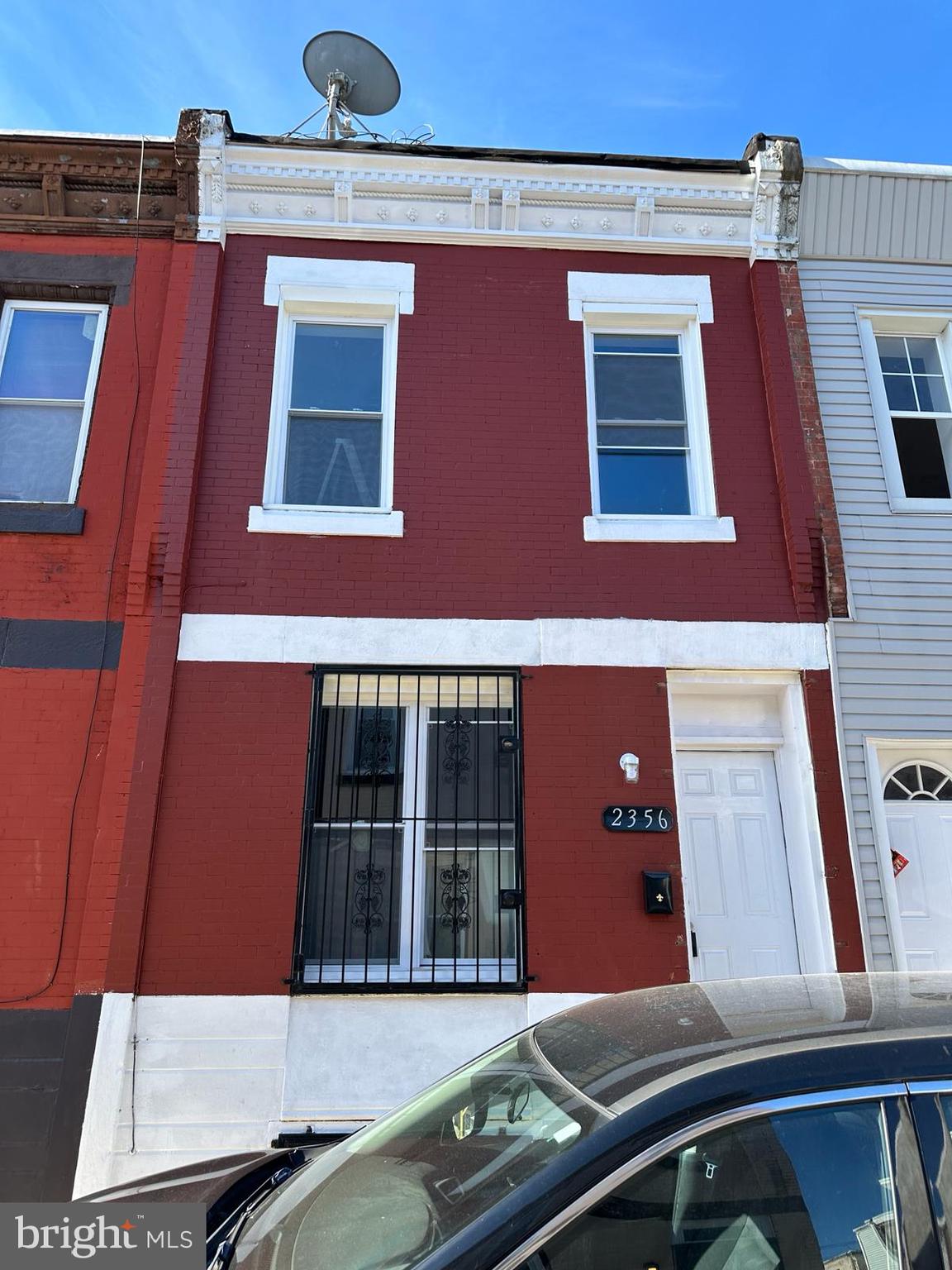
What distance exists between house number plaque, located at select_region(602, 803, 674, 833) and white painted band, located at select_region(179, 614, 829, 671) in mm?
1043

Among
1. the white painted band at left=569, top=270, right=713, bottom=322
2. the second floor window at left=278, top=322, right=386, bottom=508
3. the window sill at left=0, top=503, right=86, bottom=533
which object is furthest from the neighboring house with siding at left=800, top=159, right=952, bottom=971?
the window sill at left=0, top=503, right=86, bottom=533

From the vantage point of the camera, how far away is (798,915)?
6129 millimetres

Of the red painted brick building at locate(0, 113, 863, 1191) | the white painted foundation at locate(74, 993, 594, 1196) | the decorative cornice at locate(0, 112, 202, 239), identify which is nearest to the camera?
the white painted foundation at locate(74, 993, 594, 1196)

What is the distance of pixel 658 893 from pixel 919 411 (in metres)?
4.72

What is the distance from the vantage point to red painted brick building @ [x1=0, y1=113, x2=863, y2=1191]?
5.62 m

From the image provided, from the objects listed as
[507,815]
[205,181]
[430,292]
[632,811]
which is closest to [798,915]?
[632,811]

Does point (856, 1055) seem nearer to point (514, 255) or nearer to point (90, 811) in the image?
point (90, 811)

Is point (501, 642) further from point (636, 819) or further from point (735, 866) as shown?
point (735, 866)

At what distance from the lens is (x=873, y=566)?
6789 millimetres

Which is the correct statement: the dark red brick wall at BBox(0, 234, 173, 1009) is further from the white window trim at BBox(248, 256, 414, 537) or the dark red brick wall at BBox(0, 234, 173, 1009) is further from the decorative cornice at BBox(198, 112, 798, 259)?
the decorative cornice at BBox(198, 112, 798, 259)

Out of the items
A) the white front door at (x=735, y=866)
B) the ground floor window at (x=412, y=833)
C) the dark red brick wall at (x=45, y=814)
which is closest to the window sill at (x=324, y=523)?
the ground floor window at (x=412, y=833)

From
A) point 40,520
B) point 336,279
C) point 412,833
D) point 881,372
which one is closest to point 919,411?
point 881,372

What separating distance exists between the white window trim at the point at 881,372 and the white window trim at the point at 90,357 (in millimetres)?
6292

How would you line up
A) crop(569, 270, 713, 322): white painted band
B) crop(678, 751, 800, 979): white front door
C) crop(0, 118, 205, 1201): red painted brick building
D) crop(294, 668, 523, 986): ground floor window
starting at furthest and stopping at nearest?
1. crop(569, 270, 713, 322): white painted band
2. crop(678, 751, 800, 979): white front door
3. crop(294, 668, 523, 986): ground floor window
4. crop(0, 118, 205, 1201): red painted brick building
